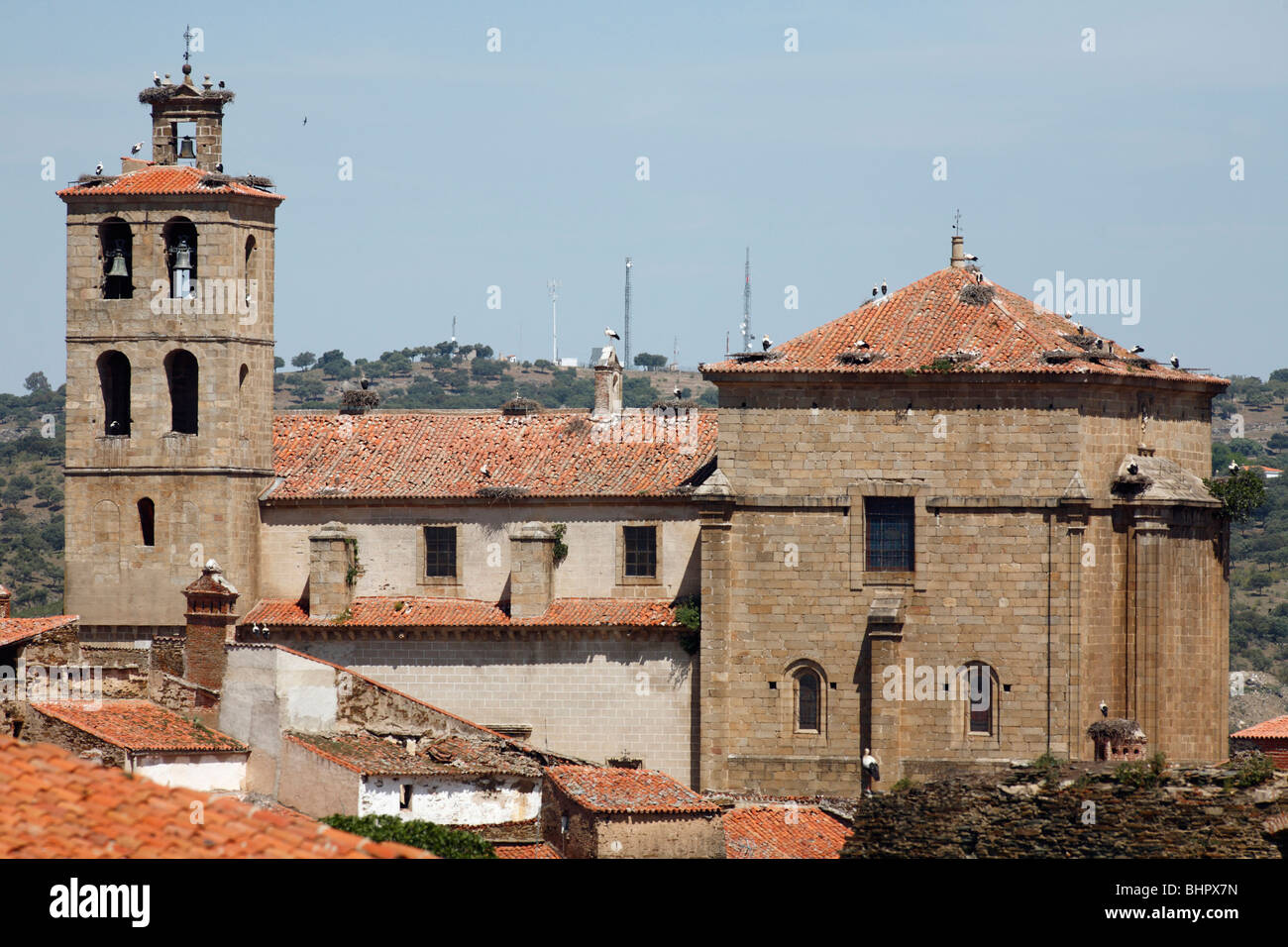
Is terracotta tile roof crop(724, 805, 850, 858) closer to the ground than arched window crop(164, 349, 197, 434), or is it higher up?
closer to the ground

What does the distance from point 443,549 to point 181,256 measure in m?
8.78

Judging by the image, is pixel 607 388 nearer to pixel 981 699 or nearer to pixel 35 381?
pixel 981 699

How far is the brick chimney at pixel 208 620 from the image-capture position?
42781 mm

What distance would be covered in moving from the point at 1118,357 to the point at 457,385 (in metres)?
83.6

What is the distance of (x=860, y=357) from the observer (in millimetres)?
42312

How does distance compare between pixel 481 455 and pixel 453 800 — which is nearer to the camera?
pixel 453 800

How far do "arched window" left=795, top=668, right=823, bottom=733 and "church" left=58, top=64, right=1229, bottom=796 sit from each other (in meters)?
0.06

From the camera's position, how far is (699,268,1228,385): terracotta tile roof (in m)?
41.9

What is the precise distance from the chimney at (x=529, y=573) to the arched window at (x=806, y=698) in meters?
5.94

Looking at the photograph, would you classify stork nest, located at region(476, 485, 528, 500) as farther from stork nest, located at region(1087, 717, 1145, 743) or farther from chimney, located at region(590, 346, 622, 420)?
stork nest, located at region(1087, 717, 1145, 743)

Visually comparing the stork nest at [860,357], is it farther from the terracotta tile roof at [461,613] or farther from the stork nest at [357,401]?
the stork nest at [357,401]

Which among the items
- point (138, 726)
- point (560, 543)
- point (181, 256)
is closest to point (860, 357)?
point (560, 543)

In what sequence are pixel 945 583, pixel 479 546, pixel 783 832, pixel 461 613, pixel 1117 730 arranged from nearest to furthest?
pixel 783 832
pixel 1117 730
pixel 945 583
pixel 461 613
pixel 479 546

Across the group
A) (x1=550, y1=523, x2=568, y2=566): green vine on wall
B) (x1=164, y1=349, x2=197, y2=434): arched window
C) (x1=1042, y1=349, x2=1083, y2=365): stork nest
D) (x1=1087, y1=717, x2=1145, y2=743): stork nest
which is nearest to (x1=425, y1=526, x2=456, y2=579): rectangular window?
(x1=550, y1=523, x2=568, y2=566): green vine on wall
